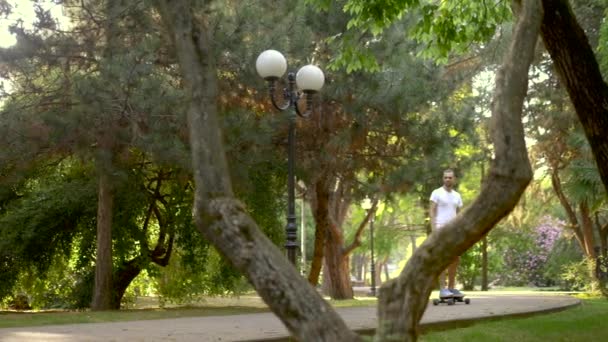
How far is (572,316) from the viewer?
43.1 ft

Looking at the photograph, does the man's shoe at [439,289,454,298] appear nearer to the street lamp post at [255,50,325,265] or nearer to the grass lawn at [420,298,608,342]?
the grass lawn at [420,298,608,342]

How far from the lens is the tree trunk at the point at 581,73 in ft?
30.9

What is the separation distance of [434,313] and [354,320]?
146cm

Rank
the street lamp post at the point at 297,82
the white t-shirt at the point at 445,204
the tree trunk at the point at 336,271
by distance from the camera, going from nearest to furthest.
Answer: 1. the white t-shirt at the point at 445,204
2. the street lamp post at the point at 297,82
3. the tree trunk at the point at 336,271

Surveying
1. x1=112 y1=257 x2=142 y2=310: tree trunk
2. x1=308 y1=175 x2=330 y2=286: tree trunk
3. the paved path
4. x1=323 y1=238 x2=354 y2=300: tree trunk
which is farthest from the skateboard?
x1=323 y1=238 x2=354 y2=300: tree trunk

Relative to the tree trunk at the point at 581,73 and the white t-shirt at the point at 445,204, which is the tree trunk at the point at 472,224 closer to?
the tree trunk at the point at 581,73

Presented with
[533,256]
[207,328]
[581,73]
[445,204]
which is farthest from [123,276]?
[533,256]

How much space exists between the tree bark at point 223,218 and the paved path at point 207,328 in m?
3.16

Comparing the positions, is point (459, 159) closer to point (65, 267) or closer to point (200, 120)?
point (65, 267)

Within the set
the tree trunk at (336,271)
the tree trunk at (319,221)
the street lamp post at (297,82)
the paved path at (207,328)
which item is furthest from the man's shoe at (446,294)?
the tree trunk at (336,271)

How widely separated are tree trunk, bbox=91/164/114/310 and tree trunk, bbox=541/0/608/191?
1079 centimetres

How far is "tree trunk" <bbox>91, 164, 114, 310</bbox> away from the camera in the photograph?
60.3 ft

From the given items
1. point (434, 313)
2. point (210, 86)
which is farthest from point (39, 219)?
point (210, 86)

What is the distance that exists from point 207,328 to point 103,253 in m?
8.34
